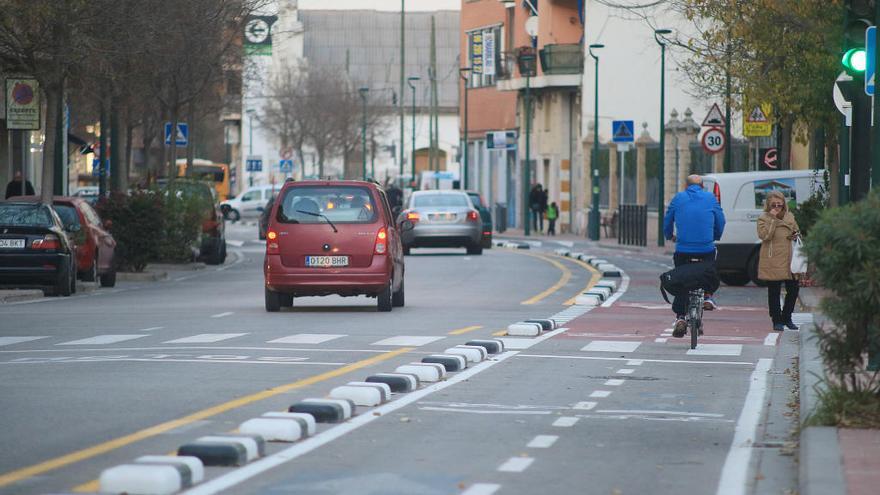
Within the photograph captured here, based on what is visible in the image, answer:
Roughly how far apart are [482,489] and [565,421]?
2987mm

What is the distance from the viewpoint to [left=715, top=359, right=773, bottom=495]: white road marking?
926 cm

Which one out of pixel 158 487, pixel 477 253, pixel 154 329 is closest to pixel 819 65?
pixel 154 329

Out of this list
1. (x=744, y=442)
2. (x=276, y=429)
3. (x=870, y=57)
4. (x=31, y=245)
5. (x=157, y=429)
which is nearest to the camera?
(x=276, y=429)

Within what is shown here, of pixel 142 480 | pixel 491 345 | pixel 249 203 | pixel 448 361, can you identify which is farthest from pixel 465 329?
pixel 249 203

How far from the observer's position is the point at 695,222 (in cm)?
1941

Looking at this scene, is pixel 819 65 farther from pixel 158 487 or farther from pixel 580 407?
pixel 158 487

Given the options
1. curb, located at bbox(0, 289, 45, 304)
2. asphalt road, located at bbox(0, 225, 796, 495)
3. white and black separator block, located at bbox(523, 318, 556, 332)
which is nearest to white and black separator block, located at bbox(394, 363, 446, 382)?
asphalt road, located at bbox(0, 225, 796, 495)

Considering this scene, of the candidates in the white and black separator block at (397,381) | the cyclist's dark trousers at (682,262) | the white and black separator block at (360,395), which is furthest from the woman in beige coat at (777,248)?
the white and black separator block at (360,395)

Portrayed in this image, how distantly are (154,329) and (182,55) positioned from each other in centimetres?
2392

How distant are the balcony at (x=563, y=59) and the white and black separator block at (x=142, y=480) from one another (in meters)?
65.2

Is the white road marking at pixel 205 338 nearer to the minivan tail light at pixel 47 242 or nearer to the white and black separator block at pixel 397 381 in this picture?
the white and black separator block at pixel 397 381

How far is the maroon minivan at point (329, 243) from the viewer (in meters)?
23.5

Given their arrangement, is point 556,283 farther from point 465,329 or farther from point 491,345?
point 491,345

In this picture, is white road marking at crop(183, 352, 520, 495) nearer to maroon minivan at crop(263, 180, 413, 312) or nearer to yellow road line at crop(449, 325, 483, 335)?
yellow road line at crop(449, 325, 483, 335)
